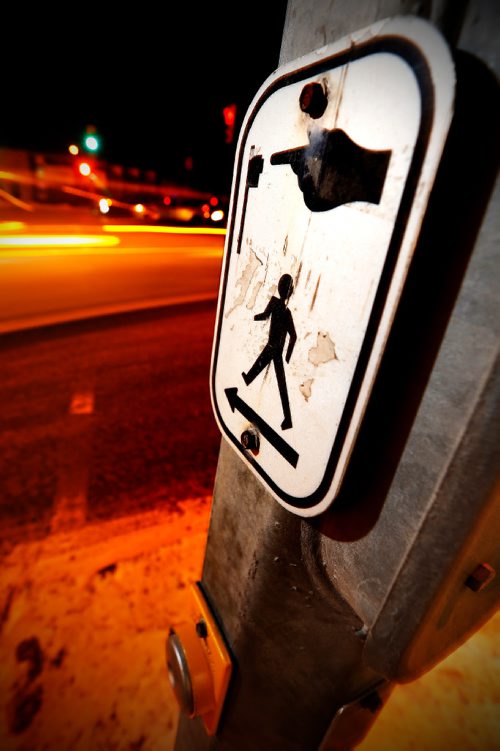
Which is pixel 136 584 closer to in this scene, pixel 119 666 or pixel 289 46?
pixel 119 666

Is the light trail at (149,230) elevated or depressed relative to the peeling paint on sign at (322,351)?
depressed

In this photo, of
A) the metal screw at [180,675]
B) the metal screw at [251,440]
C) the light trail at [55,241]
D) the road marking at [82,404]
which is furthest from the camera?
the light trail at [55,241]

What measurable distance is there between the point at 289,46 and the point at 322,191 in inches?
14.4

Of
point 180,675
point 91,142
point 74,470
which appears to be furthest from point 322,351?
point 91,142

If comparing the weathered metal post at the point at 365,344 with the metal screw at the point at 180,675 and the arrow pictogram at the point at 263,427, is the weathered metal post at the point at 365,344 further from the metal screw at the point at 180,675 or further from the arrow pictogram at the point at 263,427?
the metal screw at the point at 180,675

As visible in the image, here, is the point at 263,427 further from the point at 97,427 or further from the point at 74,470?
the point at 97,427

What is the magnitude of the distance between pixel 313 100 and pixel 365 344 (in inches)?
15.4

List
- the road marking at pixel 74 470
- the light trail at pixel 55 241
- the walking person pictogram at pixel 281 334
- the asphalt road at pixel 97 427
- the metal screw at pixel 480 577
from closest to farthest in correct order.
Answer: the metal screw at pixel 480 577 < the walking person pictogram at pixel 281 334 < the road marking at pixel 74 470 < the asphalt road at pixel 97 427 < the light trail at pixel 55 241

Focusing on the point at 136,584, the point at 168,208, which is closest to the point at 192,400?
the point at 136,584

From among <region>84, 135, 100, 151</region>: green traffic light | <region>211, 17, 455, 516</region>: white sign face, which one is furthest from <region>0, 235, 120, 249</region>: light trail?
<region>211, 17, 455, 516</region>: white sign face

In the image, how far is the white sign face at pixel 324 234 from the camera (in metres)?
0.49

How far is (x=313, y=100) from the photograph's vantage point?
608mm

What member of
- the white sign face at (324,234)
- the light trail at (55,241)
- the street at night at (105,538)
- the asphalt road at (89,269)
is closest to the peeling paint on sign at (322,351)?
the white sign face at (324,234)

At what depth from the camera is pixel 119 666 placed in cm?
221
